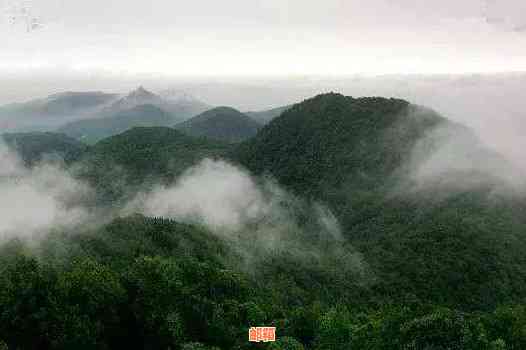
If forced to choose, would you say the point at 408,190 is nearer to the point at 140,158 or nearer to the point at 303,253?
the point at 303,253

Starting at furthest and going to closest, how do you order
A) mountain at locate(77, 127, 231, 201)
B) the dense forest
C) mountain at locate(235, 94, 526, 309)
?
mountain at locate(77, 127, 231, 201), mountain at locate(235, 94, 526, 309), the dense forest

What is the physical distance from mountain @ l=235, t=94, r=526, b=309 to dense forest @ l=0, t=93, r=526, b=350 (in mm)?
417

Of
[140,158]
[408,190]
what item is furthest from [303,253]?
[140,158]

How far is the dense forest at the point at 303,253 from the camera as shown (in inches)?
1291

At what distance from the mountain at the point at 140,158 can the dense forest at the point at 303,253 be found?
77 cm

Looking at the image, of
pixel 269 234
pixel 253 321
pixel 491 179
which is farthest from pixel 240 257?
pixel 491 179

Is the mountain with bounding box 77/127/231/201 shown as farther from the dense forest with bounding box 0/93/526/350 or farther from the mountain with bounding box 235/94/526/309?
the mountain with bounding box 235/94/526/309

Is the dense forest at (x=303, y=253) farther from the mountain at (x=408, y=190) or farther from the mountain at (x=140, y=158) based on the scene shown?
the mountain at (x=140, y=158)

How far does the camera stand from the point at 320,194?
130 m

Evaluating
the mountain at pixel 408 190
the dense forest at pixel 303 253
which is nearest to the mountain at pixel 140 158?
the dense forest at pixel 303 253

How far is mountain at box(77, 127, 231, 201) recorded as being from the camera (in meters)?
158

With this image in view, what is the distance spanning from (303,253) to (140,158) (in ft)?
315

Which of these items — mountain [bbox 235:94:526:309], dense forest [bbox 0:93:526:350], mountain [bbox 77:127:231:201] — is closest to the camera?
dense forest [bbox 0:93:526:350]

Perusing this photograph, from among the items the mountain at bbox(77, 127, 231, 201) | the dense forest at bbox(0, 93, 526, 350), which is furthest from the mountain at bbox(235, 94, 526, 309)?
the mountain at bbox(77, 127, 231, 201)
